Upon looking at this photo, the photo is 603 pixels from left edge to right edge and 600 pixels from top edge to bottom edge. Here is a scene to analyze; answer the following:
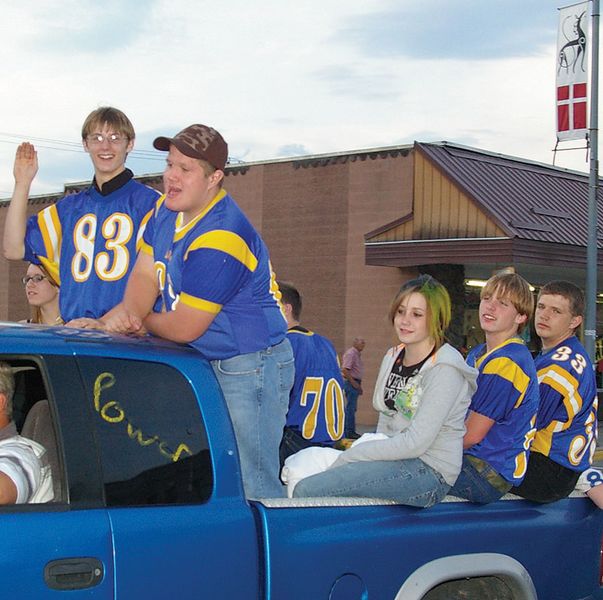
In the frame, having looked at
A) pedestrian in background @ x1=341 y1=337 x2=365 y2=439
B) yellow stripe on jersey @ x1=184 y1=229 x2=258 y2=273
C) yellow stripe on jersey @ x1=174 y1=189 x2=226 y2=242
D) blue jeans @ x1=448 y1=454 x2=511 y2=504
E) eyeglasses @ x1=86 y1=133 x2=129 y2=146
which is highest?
eyeglasses @ x1=86 y1=133 x2=129 y2=146

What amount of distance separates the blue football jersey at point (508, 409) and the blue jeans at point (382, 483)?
48cm

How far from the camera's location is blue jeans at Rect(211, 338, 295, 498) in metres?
3.38

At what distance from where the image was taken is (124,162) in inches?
177

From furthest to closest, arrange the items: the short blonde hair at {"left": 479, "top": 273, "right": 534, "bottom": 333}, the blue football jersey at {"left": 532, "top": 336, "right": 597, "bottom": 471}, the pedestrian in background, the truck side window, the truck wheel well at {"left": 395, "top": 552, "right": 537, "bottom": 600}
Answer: the pedestrian in background
the blue football jersey at {"left": 532, "top": 336, "right": 597, "bottom": 471}
the short blonde hair at {"left": 479, "top": 273, "right": 534, "bottom": 333}
the truck wheel well at {"left": 395, "top": 552, "right": 537, "bottom": 600}
the truck side window

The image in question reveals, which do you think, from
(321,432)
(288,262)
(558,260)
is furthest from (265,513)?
(288,262)

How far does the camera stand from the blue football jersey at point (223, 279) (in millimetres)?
3383

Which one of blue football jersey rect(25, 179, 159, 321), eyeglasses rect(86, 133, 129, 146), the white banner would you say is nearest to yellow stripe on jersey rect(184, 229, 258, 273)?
blue football jersey rect(25, 179, 159, 321)

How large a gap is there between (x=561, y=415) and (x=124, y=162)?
2412 mm

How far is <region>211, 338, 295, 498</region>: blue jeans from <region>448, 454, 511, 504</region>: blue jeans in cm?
72

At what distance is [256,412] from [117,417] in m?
0.74

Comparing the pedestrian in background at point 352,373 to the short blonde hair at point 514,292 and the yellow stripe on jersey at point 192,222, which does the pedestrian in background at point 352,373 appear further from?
the yellow stripe on jersey at point 192,222

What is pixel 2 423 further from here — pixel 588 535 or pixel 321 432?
pixel 321 432

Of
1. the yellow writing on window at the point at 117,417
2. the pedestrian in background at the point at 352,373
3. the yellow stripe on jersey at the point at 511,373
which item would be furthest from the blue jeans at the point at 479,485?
the pedestrian in background at the point at 352,373

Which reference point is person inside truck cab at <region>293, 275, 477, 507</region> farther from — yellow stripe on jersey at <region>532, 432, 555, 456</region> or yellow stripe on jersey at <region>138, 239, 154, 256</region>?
yellow stripe on jersey at <region>138, 239, 154, 256</region>
